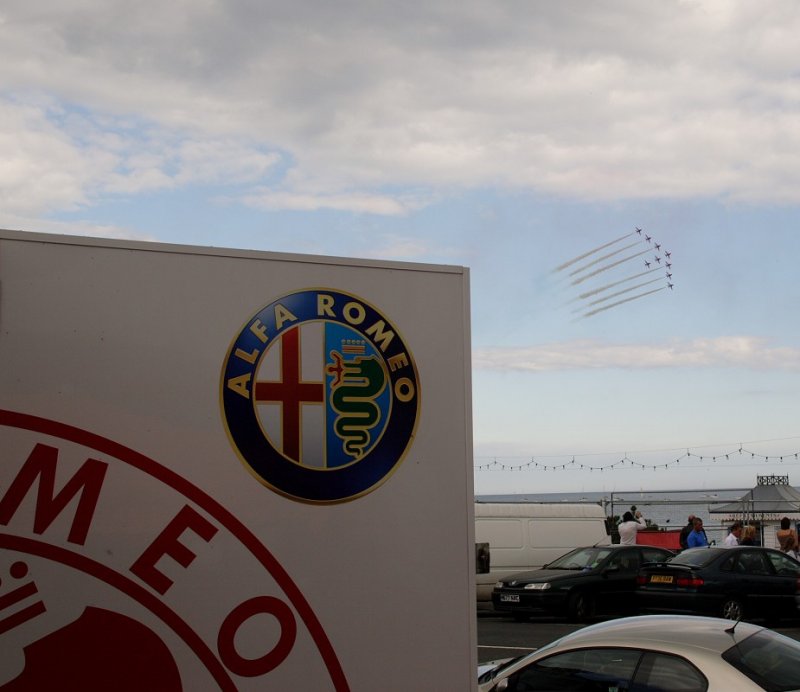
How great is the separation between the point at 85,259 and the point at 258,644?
168cm

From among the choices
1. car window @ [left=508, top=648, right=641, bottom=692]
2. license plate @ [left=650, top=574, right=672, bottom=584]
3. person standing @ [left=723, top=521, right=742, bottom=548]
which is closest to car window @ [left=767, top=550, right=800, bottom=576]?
license plate @ [left=650, top=574, right=672, bottom=584]

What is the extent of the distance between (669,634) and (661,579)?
1039 cm

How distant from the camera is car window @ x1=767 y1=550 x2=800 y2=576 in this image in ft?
57.2

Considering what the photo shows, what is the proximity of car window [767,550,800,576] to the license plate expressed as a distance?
1.81m

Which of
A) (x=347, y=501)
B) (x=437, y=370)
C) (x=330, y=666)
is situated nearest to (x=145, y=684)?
(x=330, y=666)

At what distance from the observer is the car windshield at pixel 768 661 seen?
661 centimetres

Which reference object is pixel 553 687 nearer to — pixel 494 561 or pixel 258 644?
pixel 258 644

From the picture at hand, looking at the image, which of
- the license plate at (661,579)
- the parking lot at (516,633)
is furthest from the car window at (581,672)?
the license plate at (661,579)

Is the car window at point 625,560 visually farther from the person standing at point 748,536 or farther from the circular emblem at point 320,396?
the circular emblem at point 320,396

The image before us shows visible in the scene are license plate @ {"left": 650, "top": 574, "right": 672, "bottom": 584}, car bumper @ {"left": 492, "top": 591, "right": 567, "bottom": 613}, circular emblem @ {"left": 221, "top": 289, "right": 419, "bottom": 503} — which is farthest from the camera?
car bumper @ {"left": 492, "top": 591, "right": 567, "bottom": 613}

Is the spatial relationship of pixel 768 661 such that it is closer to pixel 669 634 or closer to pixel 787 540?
pixel 669 634

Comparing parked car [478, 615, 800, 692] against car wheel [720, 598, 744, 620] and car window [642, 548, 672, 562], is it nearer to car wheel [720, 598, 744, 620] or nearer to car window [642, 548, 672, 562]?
car wheel [720, 598, 744, 620]

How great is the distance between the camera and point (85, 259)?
4.19 meters

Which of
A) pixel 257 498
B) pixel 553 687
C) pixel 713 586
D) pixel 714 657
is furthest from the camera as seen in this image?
pixel 713 586
